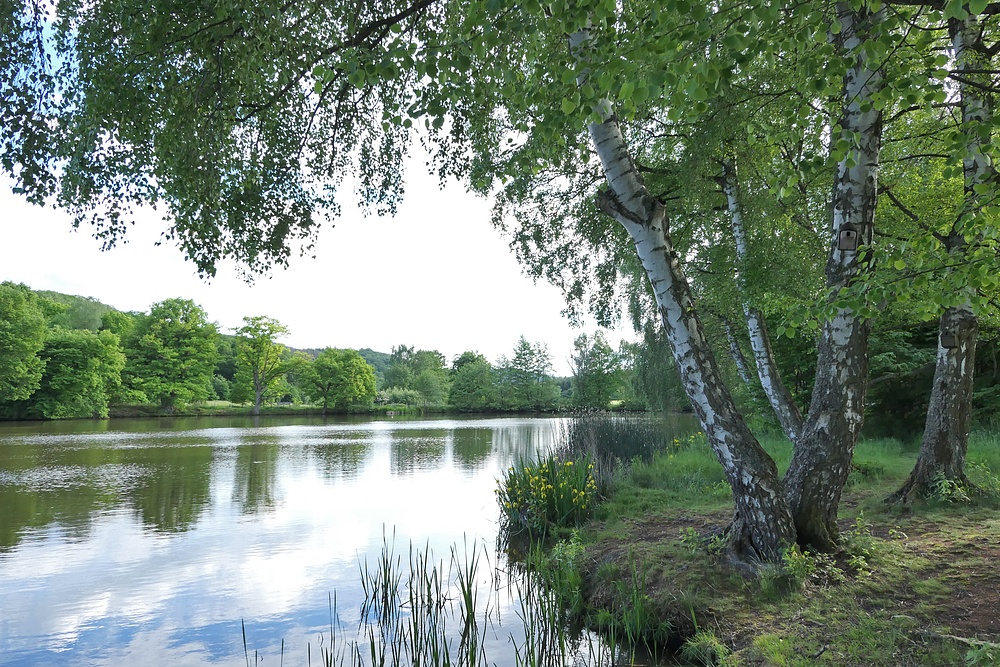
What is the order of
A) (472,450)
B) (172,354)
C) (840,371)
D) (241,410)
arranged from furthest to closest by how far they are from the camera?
(241,410)
(172,354)
(472,450)
(840,371)

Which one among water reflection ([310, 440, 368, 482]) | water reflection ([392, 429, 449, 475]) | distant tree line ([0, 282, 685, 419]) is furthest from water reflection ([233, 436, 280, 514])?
distant tree line ([0, 282, 685, 419])

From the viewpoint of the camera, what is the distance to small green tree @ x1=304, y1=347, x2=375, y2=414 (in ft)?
156

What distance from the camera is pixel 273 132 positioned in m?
5.13

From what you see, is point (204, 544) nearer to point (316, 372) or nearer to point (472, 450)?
point (472, 450)

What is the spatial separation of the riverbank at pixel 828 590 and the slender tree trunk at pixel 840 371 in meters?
0.36

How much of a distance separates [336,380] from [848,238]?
47.1 meters

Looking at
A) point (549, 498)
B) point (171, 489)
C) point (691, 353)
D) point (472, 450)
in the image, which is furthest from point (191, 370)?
point (691, 353)

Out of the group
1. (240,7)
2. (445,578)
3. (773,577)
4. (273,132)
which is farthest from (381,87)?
(773,577)

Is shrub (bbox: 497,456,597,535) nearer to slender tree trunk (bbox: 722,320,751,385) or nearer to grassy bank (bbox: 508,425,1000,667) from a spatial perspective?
grassy bank (bbox: 508,425,1000,667)

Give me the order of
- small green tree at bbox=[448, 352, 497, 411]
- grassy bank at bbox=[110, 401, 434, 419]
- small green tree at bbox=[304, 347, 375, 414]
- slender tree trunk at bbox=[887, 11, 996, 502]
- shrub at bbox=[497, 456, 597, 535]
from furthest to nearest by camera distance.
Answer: small green tree at bbox=[448, 352, 497, 411], small green tree at bbox=[304, 347, 375, 414], grassy bank at bbox=[110, 401, 434, 419], shrub at bbox=[497, 456, 597, 535], slender tree trunk at bbox=[887, 11, 996, 502]

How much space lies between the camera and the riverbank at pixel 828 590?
9.51ft

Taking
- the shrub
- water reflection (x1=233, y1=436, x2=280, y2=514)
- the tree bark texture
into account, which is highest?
the tree bark texture

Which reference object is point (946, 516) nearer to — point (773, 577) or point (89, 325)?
point (773, 577)

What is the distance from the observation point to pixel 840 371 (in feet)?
12.6
